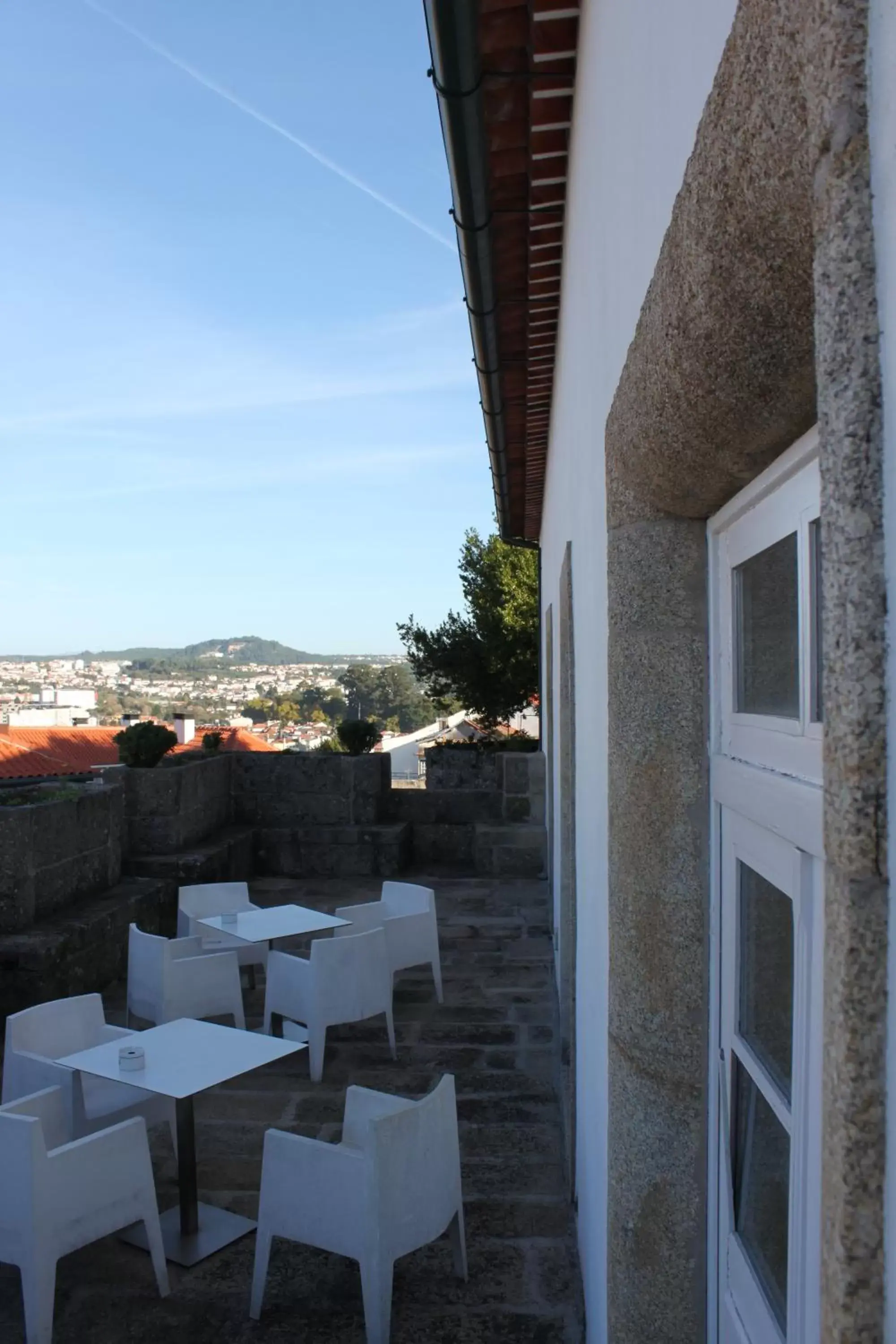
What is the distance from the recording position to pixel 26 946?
221 inches

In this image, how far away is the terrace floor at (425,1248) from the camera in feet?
10.0

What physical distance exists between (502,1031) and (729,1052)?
163 inches

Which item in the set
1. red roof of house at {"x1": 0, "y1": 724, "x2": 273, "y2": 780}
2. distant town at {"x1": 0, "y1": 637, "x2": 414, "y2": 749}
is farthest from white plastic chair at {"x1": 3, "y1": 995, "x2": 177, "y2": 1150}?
distant town at {"x1": 0, "y1": 637, "x2": 414, "y2": 749}

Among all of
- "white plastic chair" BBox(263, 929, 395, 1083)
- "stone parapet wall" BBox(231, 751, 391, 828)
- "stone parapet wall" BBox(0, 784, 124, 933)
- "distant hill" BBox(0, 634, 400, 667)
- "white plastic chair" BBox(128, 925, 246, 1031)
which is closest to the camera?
"white plastic chair" BBox(128, 925, 246, 1031)

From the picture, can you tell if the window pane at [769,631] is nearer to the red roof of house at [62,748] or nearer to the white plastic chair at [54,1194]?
the white plastic chair at [54,1194]

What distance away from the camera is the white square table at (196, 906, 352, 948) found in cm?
569

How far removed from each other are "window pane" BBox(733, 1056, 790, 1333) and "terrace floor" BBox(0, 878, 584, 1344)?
5.89 ft

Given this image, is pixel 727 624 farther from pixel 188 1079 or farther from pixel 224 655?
pixel 224 655

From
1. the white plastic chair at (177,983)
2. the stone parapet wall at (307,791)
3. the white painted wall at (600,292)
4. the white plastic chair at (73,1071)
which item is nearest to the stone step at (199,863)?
the stone parapet wall at (307,791)

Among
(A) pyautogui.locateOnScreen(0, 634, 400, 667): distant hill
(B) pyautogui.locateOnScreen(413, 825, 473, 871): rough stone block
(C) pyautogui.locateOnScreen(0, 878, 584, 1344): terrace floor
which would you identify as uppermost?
(A) pyautogui.locateOnScreen(0, 634, 400, 667): distant hill

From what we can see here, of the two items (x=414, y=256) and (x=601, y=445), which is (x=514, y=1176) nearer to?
(x=601, y=445)

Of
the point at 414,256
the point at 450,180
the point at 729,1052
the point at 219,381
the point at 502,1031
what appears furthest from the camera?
the point at 219,381

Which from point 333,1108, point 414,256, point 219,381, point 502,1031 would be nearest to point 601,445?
point 333,1108

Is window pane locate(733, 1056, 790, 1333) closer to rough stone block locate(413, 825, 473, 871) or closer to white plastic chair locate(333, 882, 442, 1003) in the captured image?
white plastic chair locate(333, 882, 442, 1003)
